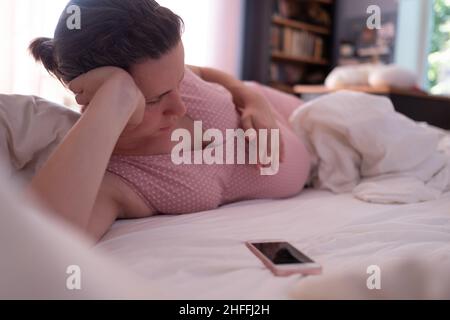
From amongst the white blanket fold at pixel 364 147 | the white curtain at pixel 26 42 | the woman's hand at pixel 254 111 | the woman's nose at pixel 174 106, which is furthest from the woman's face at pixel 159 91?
the white curtain at pixel 26 42

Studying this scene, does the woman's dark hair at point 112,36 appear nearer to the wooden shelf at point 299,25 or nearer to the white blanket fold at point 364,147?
the white blanket fold at point 364,147

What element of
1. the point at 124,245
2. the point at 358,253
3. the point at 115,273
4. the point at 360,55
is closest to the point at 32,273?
the point at 115,273

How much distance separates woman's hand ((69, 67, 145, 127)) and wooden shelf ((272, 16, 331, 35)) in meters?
2.88

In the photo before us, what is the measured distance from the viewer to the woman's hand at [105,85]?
680mm

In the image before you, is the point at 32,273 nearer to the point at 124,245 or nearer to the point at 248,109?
the point at 124,245

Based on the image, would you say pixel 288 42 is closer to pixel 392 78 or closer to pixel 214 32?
pixel 214 32

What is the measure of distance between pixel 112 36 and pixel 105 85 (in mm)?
77

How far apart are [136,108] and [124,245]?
22cm

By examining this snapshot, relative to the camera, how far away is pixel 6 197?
1.80 feet

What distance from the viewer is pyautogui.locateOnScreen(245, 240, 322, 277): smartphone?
559mm

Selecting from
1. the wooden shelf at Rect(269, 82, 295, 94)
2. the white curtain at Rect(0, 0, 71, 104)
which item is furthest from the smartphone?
the wooden shelf at Rect(269, 82, 295, 94)

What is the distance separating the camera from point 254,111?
1023mm

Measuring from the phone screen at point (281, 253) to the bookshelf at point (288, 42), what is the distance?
2.73m

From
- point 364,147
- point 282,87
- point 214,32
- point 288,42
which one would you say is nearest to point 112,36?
point 364,147
